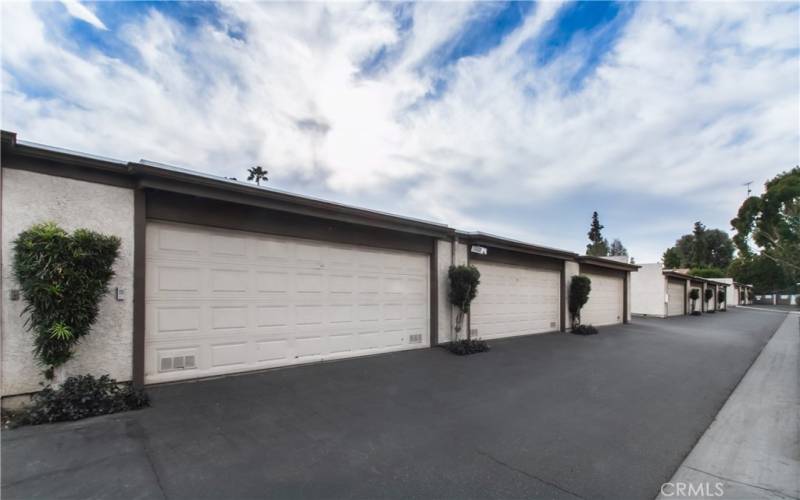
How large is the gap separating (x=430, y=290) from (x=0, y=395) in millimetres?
7090

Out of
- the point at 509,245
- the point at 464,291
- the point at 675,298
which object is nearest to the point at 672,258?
the point at 675,298

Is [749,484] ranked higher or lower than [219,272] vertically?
lower

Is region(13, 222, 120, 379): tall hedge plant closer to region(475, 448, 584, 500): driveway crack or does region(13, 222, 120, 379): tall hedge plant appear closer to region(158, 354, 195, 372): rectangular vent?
region(158, 354, 195, 372): rectangular vent

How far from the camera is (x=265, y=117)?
7906mm

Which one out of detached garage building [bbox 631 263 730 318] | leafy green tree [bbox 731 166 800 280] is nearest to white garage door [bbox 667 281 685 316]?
detached garage building [bbox 631 263 730 318]

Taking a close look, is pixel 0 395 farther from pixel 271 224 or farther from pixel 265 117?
pixel 265 117

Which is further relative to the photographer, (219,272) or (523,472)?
(219,272)

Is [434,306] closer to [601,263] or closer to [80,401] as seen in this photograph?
[80,401]

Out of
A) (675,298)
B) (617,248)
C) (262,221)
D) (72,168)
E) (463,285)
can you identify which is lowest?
(675,298)

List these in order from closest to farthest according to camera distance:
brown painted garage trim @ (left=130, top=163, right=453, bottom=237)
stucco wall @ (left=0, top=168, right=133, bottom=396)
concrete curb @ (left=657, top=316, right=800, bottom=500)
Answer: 1. concrete curb @ (left=657, top=316, right=800, bottom=500)
2. stucco wall @ (left=0, top=168, right=133, bottom=396)
3. brown painted garage trim @ (left=130, top=163, right=453, bottom=237)

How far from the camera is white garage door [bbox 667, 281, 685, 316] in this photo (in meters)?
21.8

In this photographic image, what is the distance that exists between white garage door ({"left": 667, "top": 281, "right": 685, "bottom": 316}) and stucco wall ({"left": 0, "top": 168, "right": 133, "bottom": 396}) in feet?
88.0

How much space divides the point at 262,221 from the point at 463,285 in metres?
4.91

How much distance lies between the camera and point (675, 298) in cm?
2297
